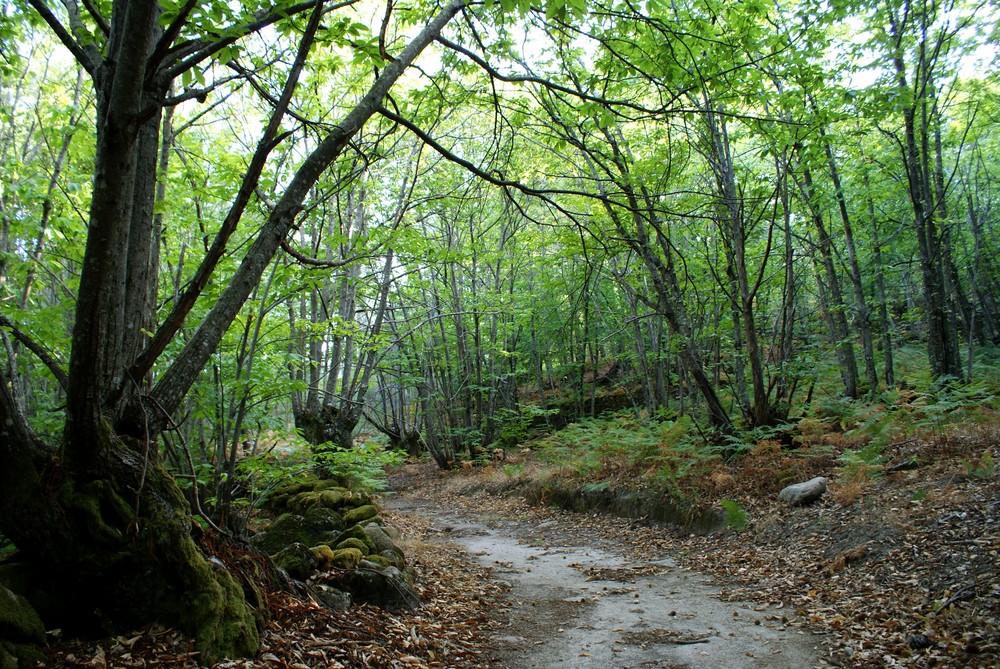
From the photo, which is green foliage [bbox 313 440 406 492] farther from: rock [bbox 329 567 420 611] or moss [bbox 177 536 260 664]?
moss [bbox 177 536 260 664]

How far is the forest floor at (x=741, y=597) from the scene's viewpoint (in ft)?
12.4

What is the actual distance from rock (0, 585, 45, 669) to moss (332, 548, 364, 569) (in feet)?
8.55

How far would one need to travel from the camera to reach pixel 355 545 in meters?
5.95

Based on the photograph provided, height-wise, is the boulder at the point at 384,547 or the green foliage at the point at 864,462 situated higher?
the green foliage at the point at 864,462

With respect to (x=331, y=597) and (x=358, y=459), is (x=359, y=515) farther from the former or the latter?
(x=331, y=597)

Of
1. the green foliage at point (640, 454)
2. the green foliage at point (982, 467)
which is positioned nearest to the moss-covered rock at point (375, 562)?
the green foliage at point (640, 454)

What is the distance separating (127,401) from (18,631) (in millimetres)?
1223

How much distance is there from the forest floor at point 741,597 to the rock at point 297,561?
57 cm

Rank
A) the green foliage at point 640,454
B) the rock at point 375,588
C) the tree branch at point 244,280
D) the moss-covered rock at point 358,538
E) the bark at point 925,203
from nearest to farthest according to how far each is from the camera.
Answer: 1. the tree branch at point 244,280
2. the rock at point 375,588
3. the moss-covered rock at point 358,538
4. the green foliage at point 640,454
5. the bark at point 925,203

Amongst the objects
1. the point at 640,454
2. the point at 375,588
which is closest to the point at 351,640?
the point at 375,588

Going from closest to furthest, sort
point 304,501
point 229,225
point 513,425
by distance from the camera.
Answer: point 229,225, point 304,501, point 513,425

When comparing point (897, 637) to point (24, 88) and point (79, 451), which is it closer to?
point (79, 451)

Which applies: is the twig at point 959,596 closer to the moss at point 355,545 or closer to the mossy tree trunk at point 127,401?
the mossy tree trunk at point 127,401

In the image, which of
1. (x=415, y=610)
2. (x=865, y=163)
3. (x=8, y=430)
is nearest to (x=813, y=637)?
(x=415, y=610)
